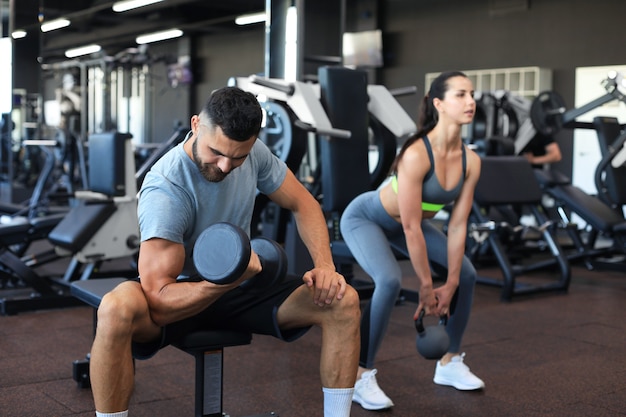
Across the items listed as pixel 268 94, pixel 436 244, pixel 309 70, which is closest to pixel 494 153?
pixel 309 70

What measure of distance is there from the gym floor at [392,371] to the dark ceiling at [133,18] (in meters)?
9.66

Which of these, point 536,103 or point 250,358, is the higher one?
point 536,103

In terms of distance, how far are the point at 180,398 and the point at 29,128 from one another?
7405mm

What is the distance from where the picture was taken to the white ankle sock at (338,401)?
6.48 feet

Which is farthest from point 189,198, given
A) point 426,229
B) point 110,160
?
point 110,160

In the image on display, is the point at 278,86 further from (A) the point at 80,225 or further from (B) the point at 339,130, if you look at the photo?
(A) the point at 80,225

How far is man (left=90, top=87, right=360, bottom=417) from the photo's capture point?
1789 mm

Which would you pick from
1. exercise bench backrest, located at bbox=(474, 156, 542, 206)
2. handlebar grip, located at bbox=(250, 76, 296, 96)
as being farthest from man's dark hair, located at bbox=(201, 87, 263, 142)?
exercise bench backrest, located at bbox=(474, 156, 542, 206)

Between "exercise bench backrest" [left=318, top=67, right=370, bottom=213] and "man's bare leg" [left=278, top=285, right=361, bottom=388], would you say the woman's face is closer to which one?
"man's bare leg" [left=278, top=285, right=361, bottom=388]

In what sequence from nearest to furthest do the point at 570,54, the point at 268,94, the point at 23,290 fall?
the point at 268,94 → the point at 23,290 → the point at 570,54

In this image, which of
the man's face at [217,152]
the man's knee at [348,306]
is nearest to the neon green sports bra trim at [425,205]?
the man's knee at [348,306]

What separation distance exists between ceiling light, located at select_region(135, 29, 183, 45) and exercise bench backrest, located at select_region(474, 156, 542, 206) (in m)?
10.6

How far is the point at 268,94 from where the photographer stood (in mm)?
4211

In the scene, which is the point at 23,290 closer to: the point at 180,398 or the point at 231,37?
the point at 180,398
